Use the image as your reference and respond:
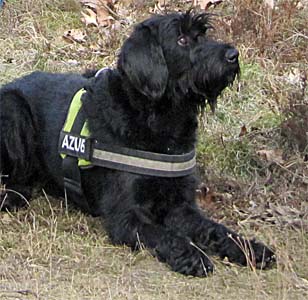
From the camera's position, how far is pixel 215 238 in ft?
16.0

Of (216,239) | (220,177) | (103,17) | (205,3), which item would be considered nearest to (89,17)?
(103,17)

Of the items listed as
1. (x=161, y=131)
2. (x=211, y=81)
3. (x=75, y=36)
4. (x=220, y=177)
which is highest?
(x=211, y=81)

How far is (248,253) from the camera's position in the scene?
15.2 ft

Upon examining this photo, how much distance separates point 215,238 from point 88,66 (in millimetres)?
2896

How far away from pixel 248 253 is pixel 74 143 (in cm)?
117

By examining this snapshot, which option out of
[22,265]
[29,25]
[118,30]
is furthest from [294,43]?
[22,265]

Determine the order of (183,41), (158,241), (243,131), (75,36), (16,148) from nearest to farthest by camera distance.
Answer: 1. (158,241)
2. (183,41)
3. (16,148)
4. (243,131)
5. (75,36)

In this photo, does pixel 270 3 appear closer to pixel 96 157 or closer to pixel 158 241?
pixel 96 157

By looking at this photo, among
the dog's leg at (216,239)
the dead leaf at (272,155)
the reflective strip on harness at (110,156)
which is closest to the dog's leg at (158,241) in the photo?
the dog's leg at (216,239)

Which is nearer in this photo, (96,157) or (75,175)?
(96,157)

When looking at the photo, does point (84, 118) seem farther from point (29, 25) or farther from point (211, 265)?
point (29, 25)

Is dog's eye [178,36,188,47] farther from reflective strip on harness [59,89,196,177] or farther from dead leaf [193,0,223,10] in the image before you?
dead leaf [193,0,223,10]

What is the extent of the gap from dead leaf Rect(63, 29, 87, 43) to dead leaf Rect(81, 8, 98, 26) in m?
0.14

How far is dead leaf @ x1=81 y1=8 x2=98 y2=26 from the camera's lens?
8375 millimetres
